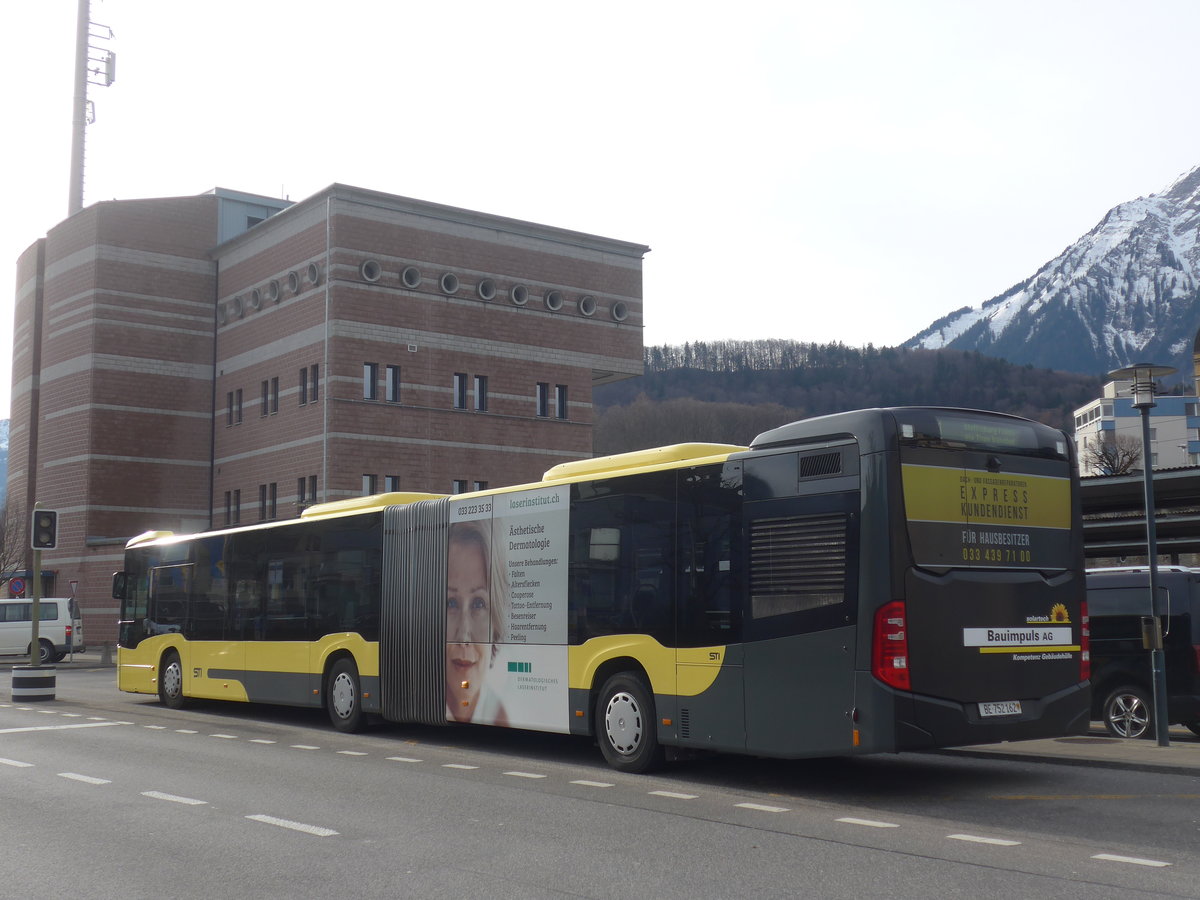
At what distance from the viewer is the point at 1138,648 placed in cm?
1451

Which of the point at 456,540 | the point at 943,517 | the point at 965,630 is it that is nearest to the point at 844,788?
the point at 965,630

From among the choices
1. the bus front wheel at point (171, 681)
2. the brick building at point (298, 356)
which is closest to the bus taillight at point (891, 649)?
the bus front wheel at point (171, 681)

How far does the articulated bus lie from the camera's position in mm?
9672

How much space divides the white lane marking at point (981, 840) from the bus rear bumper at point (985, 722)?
45.1 inches

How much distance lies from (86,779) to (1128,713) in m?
11.2

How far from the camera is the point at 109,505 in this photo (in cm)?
5022

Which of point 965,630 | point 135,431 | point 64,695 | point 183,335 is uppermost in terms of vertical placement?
point 183,335

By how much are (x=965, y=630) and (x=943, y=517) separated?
896 millimetres

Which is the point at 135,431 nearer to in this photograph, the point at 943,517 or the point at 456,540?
the point at 456,540

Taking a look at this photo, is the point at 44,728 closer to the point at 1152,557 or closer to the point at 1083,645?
the point at 1083,645

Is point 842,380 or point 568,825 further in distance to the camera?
point 842,380

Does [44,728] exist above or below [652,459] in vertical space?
below

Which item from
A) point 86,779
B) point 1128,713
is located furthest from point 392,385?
point 86,779

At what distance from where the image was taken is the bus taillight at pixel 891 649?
9484 millimetres
